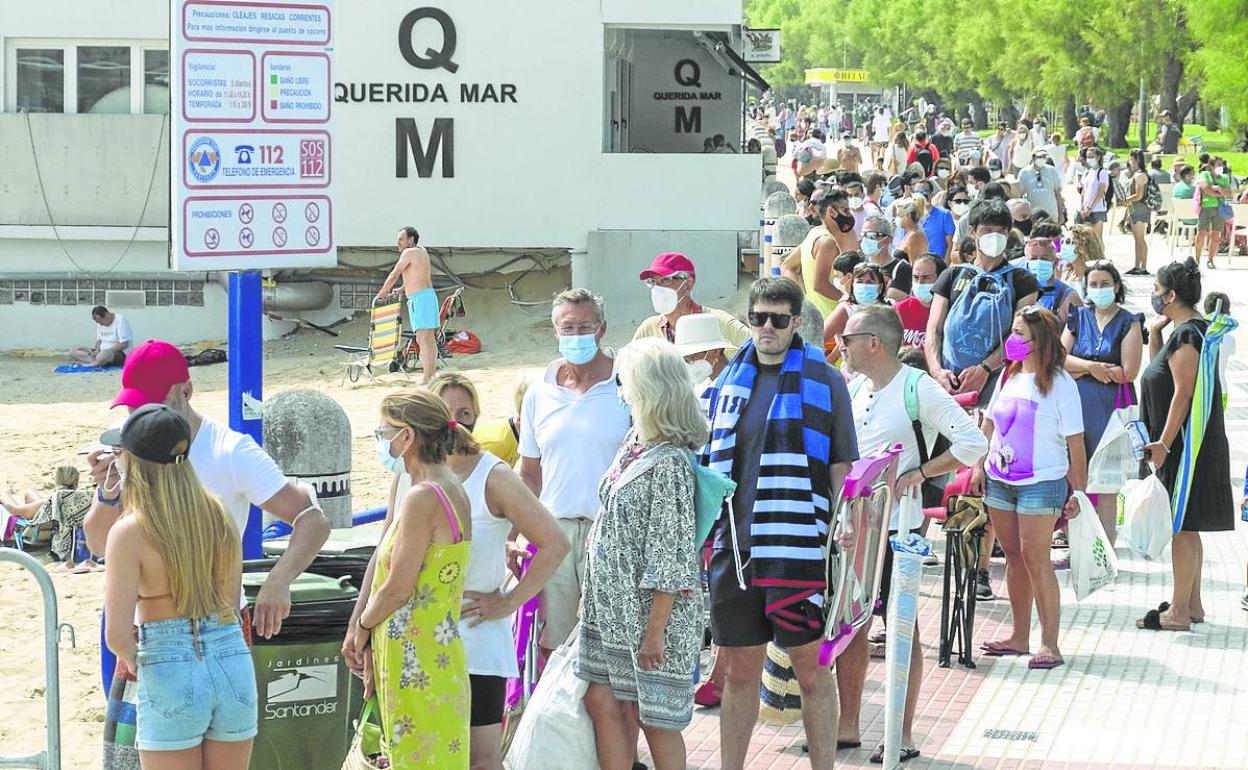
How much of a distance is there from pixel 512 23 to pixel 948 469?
17.4 meters

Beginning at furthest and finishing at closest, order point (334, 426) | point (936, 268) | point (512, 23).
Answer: point (512, 23), point (936, 268), point (334, 426)

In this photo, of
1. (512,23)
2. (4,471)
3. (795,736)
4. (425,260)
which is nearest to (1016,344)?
(795,736)

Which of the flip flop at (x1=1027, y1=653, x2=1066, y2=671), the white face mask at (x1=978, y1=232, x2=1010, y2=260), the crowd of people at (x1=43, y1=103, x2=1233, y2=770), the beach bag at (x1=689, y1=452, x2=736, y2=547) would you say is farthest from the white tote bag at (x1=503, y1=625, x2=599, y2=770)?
the white face mask at (x1=978, y1=232, x2=1010, y2=260)

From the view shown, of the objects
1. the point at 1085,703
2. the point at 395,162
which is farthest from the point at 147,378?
the point at 395,162

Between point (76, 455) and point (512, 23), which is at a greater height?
point (512, 23)

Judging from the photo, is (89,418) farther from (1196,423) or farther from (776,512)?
(776,512)

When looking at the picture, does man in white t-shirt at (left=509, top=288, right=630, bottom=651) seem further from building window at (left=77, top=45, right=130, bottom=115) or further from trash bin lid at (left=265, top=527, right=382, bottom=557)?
building window at (left=77, top=45, right=130, bottom=115)

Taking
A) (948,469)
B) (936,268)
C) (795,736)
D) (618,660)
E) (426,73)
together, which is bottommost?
(795,736)

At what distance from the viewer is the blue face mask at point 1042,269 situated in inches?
417

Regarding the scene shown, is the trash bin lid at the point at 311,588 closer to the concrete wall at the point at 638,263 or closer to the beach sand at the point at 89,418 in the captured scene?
the beach sand at the point at 89,418

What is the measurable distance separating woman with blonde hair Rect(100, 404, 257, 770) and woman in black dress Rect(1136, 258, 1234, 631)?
17.2ft

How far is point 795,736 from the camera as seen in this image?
7.27 metres

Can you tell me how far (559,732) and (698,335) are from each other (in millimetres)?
2271

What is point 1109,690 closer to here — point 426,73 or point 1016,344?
point 1016,344
